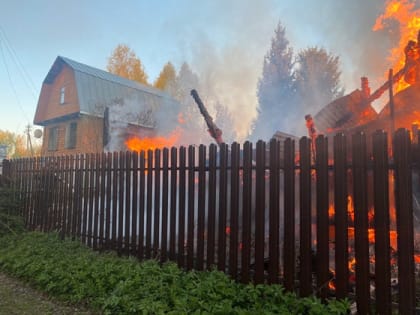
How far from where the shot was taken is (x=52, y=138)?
70.0 feet

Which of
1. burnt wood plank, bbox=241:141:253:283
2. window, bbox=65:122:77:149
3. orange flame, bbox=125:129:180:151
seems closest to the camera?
burnt wood plank, bbox=241:141:253:283

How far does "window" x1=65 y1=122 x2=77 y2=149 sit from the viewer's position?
19.5 metres

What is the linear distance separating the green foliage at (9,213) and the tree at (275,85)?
2130cm

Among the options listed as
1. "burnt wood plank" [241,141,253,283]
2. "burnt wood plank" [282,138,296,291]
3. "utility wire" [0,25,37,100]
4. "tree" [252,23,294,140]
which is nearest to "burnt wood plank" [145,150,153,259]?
"burnt wood plank" [241,141,253,283]

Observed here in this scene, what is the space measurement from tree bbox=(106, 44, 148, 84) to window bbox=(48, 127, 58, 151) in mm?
9975

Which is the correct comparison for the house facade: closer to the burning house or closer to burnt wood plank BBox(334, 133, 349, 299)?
the burning house

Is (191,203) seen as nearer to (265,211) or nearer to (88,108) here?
(265,211)

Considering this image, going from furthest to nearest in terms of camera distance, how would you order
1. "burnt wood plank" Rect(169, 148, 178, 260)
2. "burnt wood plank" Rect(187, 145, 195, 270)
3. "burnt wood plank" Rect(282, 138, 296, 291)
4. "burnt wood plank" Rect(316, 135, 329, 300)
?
"burnt wood plank" Rect(169, 148, 178, 260) < "burnt wood plank" Rect(187, 145, 195, 270) < "burnt wood plank" Rect(282, 138, 296, 291) < "burnt wood plank" Rect(316, 135, 329, 300)

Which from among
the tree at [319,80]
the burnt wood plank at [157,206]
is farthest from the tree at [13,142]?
the burnt wood plank at [157,206]

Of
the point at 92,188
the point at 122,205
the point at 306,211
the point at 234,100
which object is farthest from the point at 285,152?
the point at 234,100

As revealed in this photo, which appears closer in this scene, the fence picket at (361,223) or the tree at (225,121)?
the fence picket at (361,223)

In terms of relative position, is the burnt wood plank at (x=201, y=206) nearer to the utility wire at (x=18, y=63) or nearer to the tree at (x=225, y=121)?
the utility wire at (x=18, y=63)

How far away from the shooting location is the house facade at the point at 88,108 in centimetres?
1727

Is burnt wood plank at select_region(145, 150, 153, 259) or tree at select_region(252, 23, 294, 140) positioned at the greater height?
tree at select_region(252, 23, 294, 140)
